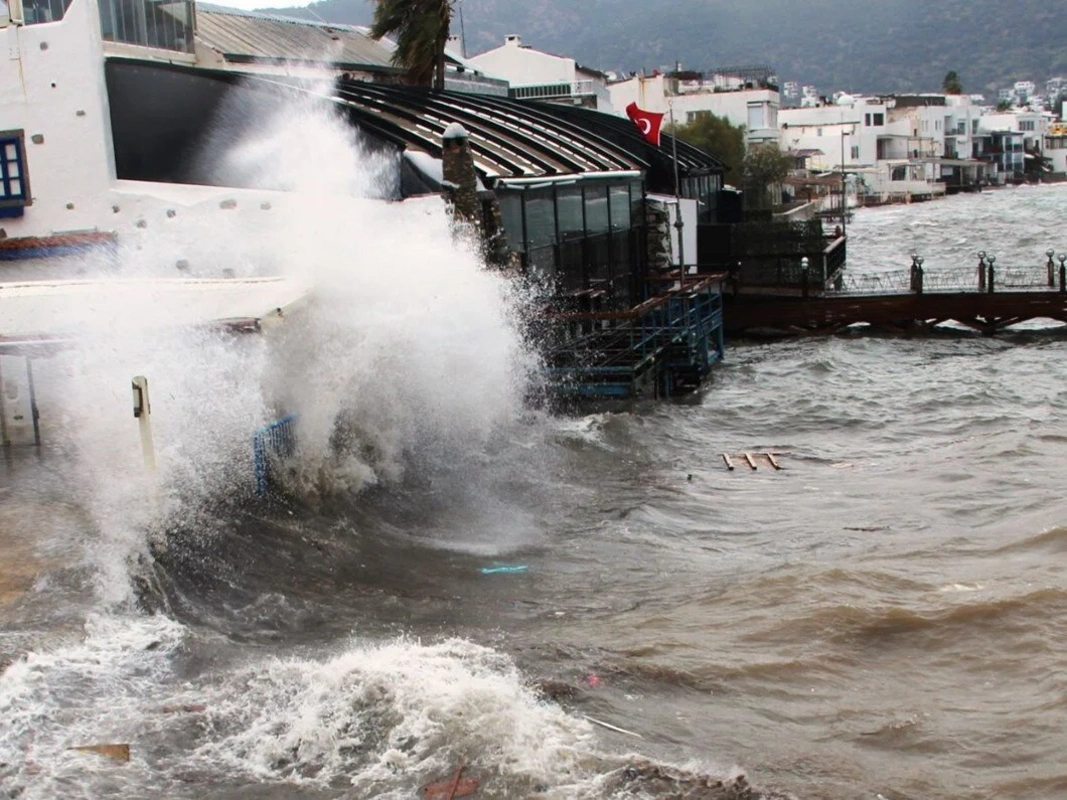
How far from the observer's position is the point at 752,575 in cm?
1236

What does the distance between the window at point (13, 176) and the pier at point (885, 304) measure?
2076 cm

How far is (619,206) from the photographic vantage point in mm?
28172

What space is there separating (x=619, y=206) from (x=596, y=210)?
1606 millimetres

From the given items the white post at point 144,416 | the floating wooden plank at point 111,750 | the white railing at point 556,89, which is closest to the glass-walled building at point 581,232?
the white post at point 144,416

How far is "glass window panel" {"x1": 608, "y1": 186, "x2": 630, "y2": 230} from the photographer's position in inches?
1091

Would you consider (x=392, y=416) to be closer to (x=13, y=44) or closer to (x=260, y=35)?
(x=13, y=44)

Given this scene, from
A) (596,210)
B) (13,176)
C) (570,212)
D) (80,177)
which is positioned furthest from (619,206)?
(13,176)

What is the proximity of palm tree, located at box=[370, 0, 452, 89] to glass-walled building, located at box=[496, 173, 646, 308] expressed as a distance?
10.6 meters

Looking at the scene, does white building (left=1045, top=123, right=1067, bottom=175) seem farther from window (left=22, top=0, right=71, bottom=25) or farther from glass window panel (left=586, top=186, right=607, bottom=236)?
window (left=22, top=0, right=71, bottom=25)

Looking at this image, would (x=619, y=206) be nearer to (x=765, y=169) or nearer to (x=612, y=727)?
(x=612, y=727)

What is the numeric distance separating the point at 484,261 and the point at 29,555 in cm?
1057

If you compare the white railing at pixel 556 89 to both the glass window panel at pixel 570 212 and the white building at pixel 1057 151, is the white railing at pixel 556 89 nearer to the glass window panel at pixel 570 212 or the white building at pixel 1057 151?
the glass window panel at pixel 570 212

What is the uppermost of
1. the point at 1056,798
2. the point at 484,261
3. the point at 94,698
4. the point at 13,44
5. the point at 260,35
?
the point at 260,35

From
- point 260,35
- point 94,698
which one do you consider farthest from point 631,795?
point 260,35
